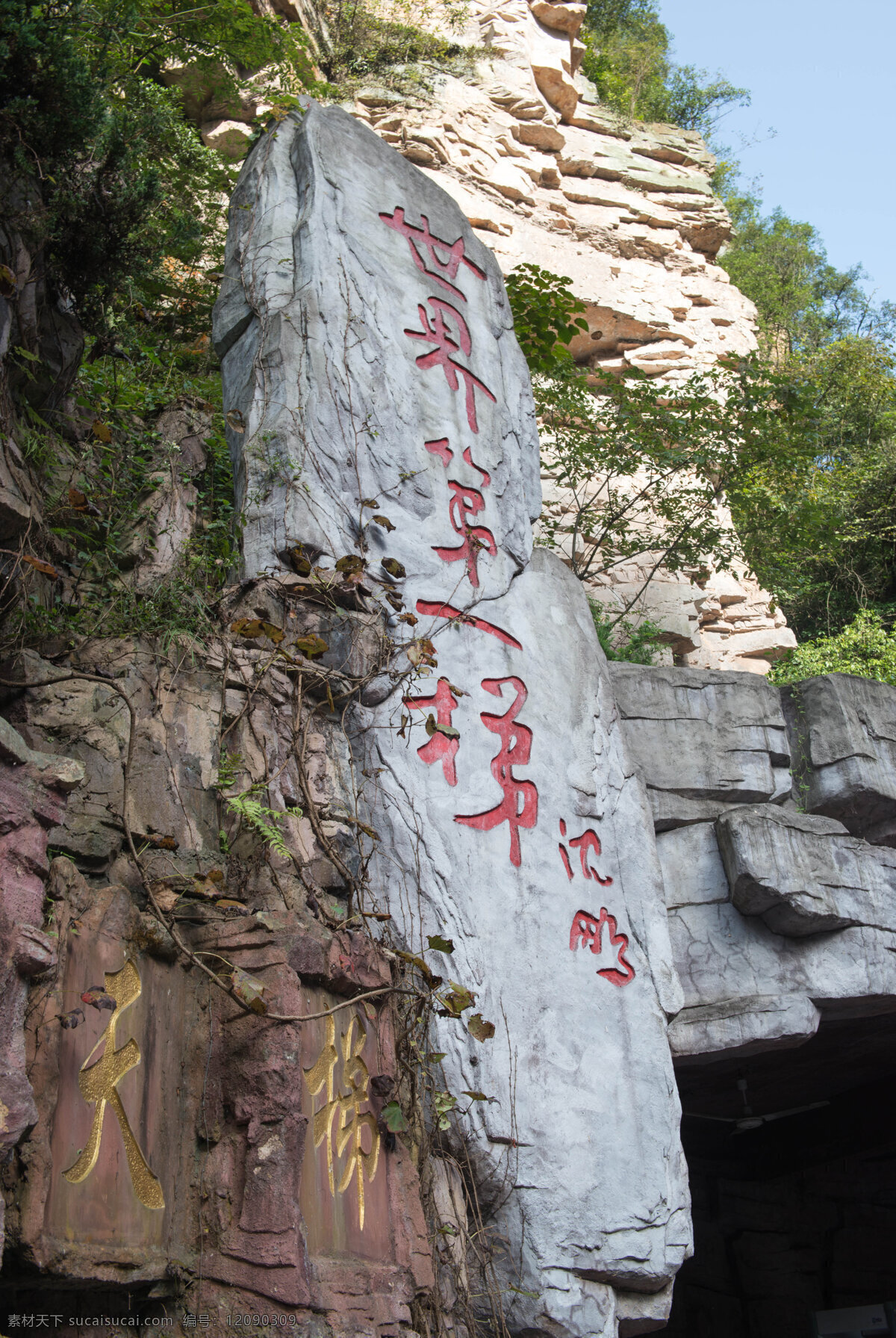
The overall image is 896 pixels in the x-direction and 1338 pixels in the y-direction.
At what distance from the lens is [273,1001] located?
270 cm

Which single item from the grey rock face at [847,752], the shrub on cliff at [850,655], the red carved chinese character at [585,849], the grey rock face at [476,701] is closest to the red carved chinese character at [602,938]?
the grey rock face at [476,701]

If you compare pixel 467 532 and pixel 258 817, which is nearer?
pixel 258 817

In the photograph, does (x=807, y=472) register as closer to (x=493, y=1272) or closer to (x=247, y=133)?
(x=247, y=133)

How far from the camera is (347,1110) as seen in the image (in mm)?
2848

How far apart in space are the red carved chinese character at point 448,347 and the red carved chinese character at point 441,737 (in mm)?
1432

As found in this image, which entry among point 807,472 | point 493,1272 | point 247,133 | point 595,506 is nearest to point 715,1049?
point 493,1272

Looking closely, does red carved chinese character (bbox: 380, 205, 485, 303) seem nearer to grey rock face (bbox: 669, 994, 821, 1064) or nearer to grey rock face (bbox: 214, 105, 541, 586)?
grey rock face (bbox: 214, 105, 541, 586)

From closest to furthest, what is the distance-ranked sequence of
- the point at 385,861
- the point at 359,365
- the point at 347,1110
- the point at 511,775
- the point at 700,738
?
1. the point at 347,1110
2. the point at 385,861
3. the point at 511,775
4. the point at 359,365
5. the point at 700,738

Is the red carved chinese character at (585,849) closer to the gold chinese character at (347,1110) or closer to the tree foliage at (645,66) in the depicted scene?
the gold chinese character at (347,1110)

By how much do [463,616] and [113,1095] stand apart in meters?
2.39

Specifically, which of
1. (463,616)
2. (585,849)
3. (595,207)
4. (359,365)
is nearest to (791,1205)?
(585,849)

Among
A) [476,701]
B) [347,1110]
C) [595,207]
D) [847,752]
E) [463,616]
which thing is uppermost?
[595,207]

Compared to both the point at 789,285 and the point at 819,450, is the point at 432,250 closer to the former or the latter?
the point at 819,450

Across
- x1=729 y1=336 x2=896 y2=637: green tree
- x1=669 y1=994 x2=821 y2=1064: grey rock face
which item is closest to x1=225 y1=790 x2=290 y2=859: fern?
x1=669 y1=994 x2=821 y2=1064: grey rock face
